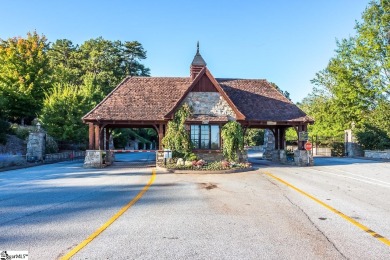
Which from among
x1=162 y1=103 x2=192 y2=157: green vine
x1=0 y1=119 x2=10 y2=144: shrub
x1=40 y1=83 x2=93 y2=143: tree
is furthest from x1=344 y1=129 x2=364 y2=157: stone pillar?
x1=0 y1=119 x2=10 y2=144: shrub

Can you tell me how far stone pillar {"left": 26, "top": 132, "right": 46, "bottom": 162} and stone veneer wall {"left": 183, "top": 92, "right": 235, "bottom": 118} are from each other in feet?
38.2

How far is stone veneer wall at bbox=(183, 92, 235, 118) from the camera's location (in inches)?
854

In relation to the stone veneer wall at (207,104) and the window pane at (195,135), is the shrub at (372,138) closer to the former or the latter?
the stone veneer wall at (207,104)

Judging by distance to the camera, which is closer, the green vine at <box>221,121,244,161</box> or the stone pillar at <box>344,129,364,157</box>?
the green vine at <box>221,121,244,161</box>

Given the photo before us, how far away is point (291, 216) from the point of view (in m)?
7.16

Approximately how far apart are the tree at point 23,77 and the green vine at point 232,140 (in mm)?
24505

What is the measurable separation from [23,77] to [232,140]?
27857 millimetres

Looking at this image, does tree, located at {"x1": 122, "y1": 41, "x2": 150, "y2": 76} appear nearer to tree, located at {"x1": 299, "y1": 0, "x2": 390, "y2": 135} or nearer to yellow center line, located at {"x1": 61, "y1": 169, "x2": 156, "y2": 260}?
tree, located at {"x1": 299, "y1": 0, "x2": 390, "y2": 135}

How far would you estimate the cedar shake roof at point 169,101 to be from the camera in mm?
21688

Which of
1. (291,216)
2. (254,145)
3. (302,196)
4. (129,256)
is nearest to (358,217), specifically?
(291,216)

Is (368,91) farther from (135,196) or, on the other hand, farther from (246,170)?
(135,196)

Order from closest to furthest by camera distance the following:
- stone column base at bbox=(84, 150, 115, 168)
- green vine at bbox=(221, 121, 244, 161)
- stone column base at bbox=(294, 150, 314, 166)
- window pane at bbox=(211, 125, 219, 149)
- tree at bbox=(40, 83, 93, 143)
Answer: green vine at bbox=(221, 121, 244, 161) → stone column base at bbox=(84, 150, 115, 168) → window pane at bbox=(211, 125, 219, 149) → stone column base at bbox=(294, 150, 314, 166) → tree at bbox=(40, 83, 93, 143)

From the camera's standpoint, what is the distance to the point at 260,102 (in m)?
24.5

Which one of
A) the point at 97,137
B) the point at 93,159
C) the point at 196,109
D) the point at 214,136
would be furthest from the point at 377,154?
the point at 93,159
